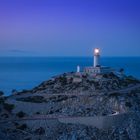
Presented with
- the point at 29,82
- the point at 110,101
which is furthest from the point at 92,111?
the point at 29,82

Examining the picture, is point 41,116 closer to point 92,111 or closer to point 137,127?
point 92,111

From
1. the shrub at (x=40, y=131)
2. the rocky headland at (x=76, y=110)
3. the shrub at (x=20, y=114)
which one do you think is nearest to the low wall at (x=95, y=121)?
the rocky headland at (x=76, y=110)

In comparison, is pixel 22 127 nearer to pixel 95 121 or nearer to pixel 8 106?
pixel 8 106

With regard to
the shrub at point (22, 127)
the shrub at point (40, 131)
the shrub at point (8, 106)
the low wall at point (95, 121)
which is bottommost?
the shrub at point (40, 131)

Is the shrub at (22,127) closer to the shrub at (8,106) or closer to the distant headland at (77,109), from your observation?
the distant headland at (77,109)

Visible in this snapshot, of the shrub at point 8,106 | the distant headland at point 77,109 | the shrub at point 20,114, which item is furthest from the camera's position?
the shrub at point 8,106

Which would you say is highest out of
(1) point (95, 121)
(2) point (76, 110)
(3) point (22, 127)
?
(2) point (76, 110)

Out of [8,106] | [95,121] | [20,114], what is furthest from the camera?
[8,106]

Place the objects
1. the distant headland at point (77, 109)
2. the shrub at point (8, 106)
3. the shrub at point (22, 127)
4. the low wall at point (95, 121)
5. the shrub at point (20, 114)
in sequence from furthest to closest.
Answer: the shrub at point (8, 106) < the shrub at point (20, 114) < the low wall at point (95, 121) < the distant headland at point (77, 109) < the shrub at point (22, 127)

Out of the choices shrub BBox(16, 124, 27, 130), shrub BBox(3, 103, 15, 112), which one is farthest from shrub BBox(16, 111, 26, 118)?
shrub BBox(16, 124, 27, 130)

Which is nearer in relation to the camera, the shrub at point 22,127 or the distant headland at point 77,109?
the shrub at point 22,127

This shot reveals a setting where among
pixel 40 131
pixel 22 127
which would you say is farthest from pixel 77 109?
pixel 22 127

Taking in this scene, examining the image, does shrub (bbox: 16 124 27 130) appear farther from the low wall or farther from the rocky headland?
the low wall

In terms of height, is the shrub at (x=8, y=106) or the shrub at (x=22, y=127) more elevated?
the shrub at (x=8, y=106)
